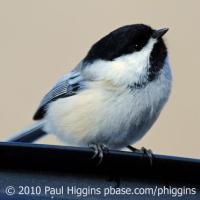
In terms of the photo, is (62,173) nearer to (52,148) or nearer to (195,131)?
(52,148)

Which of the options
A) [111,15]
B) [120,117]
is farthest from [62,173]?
[111,15]

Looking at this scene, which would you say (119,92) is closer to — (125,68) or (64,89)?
(125,68)

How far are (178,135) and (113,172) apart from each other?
1.23 meters

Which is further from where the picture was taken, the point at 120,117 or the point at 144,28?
the point at 144,28

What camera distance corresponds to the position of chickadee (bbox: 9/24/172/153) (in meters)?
1.72

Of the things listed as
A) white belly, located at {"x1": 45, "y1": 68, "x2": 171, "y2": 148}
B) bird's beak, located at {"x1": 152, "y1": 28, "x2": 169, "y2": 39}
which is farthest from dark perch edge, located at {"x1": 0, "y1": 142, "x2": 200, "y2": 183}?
bird's beak, located at {"x1": 152, "y1": 28, "x2": 169, "y2": 39}

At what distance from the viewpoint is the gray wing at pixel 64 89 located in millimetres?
1921

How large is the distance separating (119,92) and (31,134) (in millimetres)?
398

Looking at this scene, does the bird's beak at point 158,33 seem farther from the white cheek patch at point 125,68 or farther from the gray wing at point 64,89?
the gray wing at point 64,89

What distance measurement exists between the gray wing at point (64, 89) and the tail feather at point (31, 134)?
0.03 metres

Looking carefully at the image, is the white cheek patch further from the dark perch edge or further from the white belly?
the dark perch edge

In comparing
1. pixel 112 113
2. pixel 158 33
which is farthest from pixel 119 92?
pixel 158 33

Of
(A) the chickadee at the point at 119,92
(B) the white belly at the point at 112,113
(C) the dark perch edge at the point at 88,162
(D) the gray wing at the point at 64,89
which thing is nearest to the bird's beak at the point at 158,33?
(A) the chickadee at the point at 119,92

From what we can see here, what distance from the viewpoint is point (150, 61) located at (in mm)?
1798
